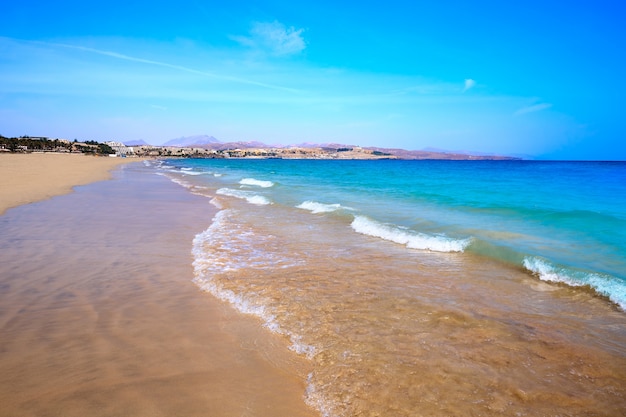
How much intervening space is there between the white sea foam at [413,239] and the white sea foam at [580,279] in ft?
6.15

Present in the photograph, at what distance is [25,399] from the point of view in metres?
3.31

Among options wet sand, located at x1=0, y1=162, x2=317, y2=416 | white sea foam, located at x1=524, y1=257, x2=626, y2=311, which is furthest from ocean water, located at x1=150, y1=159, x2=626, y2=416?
wet sand, located at x1=0, y1=162, x2=317, y2=416

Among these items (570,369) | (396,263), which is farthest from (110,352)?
(396,263)

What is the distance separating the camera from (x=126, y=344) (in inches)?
174

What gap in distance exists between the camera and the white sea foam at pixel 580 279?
21.5 ft

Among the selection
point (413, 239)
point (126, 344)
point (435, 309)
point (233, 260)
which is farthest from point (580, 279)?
point (126, 344)

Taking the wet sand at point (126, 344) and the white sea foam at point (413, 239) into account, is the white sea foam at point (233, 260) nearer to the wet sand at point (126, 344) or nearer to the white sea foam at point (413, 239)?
the wet sand at point (126, 344)

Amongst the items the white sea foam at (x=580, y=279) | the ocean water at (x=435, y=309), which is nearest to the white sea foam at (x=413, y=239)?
the ocean water at (x=435, y=309)

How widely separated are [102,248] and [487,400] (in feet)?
29.0

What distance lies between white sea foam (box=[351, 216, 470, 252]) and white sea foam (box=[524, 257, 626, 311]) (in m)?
1.87

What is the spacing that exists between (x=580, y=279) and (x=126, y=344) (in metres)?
8.30

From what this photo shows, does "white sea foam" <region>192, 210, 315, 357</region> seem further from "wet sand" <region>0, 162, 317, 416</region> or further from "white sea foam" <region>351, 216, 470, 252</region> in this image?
"white sea foam" <region>351, 216, 470, 252</region>

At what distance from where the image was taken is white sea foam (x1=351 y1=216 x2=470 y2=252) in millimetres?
10070

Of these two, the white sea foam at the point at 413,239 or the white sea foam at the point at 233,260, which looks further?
the white sea foam at the point at 413,239
